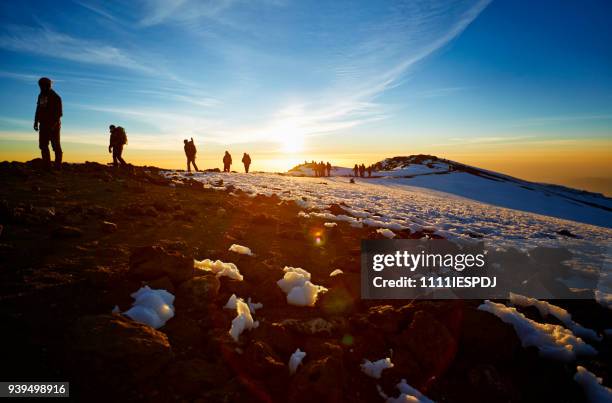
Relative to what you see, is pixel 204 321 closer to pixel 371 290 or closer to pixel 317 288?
pixel 317 288

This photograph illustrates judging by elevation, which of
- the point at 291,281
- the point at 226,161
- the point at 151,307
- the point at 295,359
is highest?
the point at 226,161

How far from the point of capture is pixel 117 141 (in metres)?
18.6

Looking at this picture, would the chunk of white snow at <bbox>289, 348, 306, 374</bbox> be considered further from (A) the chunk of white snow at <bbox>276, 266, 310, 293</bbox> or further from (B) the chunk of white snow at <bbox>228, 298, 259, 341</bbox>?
(A) the chunk of white snow at <bbox>276, 266, 310, 293</bbox>

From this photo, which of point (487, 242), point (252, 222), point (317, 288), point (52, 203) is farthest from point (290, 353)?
point (487, 242)

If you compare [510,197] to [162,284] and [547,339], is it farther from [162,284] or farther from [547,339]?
[162,284]

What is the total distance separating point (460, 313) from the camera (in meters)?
4.09

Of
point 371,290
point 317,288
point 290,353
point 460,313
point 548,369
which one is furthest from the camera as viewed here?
point 371,290

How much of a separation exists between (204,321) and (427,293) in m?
3.51

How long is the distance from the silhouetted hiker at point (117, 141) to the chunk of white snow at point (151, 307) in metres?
18.4

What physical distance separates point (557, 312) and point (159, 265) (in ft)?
21.4

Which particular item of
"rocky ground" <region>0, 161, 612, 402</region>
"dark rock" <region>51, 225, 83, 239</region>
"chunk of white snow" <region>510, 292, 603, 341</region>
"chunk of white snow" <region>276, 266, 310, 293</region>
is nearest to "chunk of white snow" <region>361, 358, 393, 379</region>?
"rocky ground" <region>0, 161, 612, 402</region>

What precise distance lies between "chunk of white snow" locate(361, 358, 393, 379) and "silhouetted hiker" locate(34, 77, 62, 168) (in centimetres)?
1470

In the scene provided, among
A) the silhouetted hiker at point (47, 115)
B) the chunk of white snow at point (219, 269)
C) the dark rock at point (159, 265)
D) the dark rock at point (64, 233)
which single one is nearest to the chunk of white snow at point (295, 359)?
the chunk of white snow at point (219, 269)

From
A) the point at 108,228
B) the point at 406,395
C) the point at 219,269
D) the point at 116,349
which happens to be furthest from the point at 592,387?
the point at 108,228
